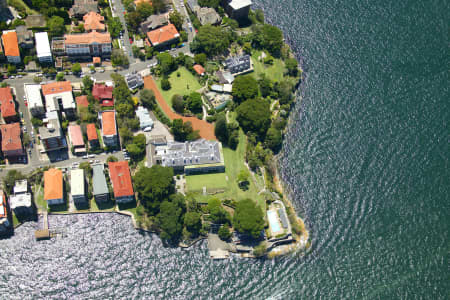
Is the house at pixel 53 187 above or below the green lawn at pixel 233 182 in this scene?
above

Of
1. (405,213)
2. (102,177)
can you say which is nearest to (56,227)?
(102,177)

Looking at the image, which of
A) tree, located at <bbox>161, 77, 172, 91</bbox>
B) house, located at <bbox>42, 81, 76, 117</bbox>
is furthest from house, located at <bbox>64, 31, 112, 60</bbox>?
A: tree, located at <bbox>161, 77, 172, 91</bbox>

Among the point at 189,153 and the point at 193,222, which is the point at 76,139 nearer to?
the point at 189,153

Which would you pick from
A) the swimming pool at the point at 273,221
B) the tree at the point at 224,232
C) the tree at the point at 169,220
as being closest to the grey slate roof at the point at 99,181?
the tree at the point at 169,220

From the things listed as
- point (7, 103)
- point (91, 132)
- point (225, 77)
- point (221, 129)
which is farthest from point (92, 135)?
point (225, 77)

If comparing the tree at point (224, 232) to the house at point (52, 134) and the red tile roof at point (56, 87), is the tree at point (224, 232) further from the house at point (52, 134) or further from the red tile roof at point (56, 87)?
the red tile roof at point (56, 87)

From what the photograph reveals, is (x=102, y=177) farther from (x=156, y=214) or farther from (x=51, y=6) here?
(x=51, y=6)
